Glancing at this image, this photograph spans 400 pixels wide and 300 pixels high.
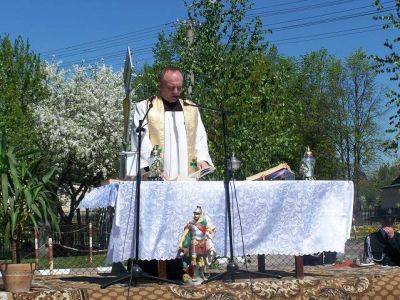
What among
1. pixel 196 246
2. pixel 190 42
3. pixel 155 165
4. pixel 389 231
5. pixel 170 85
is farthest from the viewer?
pixel 190 42

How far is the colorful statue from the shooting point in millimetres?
6574

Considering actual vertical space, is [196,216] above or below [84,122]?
below

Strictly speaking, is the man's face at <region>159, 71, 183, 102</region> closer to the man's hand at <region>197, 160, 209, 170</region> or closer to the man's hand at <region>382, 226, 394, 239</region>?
the man's hand at <region>197, 160, 209, 170</region>

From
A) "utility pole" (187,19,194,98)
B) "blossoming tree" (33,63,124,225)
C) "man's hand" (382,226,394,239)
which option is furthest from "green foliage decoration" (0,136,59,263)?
"blossoming tree" (33,63,124,225)

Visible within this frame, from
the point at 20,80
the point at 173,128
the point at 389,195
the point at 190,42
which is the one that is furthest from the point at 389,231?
the point at 389,195

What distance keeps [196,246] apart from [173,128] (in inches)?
60.2

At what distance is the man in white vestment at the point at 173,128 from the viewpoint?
24.5 feet

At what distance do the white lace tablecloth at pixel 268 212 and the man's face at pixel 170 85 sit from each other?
3.62ft

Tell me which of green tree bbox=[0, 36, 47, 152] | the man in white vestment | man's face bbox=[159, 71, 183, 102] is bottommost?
the man in white vestment

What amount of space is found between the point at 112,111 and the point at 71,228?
8490mm

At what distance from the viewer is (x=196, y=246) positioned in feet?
21.6

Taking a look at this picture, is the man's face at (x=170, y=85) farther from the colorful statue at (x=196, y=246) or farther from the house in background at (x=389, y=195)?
the house in background at (x=389, y=195)

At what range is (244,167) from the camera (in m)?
14.2

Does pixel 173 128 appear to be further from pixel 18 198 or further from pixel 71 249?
pixel 71 249
